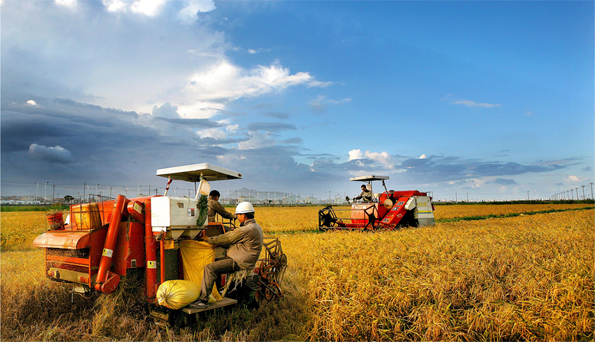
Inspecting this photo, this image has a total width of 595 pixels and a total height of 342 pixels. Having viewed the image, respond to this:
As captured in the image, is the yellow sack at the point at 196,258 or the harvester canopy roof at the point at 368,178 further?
the harvester canopy roof at the point at 368,178

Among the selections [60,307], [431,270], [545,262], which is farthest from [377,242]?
[60,307]

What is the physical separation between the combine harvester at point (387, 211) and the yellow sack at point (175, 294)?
11.0m

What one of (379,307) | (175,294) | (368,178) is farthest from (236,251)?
(368,178)

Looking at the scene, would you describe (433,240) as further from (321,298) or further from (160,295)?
(160,295)

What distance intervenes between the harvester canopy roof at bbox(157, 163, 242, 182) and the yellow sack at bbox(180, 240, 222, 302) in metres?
1.30

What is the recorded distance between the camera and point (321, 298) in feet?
21.4

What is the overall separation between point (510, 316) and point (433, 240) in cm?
520

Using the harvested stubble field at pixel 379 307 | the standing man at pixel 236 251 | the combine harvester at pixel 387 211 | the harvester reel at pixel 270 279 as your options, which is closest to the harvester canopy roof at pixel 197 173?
the standing man at pixel 236 251

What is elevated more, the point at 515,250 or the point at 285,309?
the point at 515,250

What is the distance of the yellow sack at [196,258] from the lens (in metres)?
6.04

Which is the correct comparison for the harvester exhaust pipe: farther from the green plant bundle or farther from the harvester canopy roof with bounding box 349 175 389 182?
the harvester canopy roof with bounding box 349 175 389 182

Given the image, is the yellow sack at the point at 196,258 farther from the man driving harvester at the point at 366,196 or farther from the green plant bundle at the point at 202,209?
the man driving harvester at the point at 366,196

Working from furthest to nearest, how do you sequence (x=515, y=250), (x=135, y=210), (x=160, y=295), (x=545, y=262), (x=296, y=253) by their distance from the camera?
(x=296, y=253)
(x=515, y=250)
(x=545, y=262)
(x=135, y=210)
(x=160, y=295)

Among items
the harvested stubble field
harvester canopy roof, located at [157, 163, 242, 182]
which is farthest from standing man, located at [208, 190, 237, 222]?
the harvested stubble field
